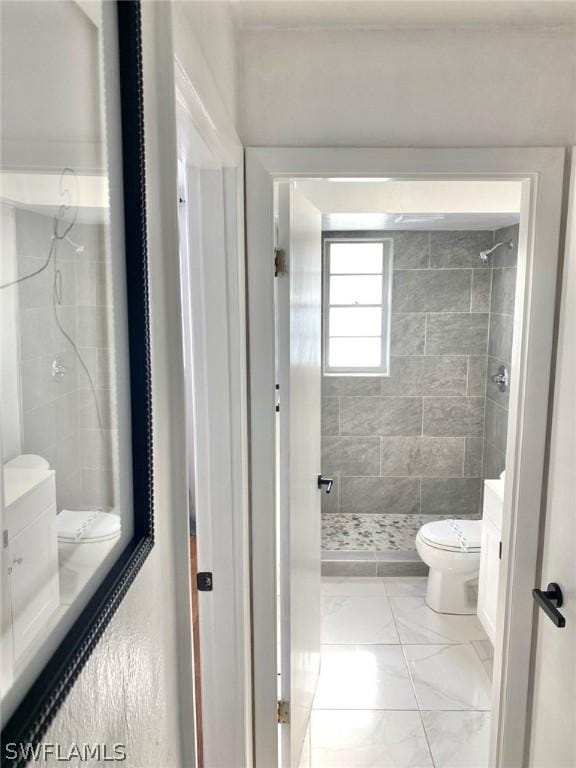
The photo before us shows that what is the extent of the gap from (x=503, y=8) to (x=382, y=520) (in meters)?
3.27

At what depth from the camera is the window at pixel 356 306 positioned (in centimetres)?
406

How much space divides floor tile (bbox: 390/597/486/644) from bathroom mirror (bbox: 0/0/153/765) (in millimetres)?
2744

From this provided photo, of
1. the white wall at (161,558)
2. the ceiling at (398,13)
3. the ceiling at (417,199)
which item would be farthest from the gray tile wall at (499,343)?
the white wall at (161,558)

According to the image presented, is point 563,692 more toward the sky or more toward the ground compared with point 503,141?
more toward the ground

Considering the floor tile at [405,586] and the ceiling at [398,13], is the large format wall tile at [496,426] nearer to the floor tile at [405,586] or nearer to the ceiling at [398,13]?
the floor tile at [405,586]

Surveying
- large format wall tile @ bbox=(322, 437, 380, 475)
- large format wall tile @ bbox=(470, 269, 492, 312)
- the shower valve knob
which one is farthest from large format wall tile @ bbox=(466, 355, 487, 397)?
large format wall tile @ bbox=(322, 437, 380, 475)

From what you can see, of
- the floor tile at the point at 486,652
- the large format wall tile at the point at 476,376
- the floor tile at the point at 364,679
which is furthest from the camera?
the large format wall tile at the point at 476,376

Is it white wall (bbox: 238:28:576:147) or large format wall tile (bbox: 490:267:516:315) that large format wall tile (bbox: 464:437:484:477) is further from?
white wall (bbox: 238:28:576:147)

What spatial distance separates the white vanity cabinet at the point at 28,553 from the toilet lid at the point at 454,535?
2974 millimetres

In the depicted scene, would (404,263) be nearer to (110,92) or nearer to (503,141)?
(503,141)

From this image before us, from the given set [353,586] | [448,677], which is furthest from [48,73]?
→ [353,586]

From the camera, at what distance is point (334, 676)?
106 inches

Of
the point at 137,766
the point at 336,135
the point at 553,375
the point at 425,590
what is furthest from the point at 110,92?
the point at 425,590

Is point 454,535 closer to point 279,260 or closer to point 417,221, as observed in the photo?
point 417,221
